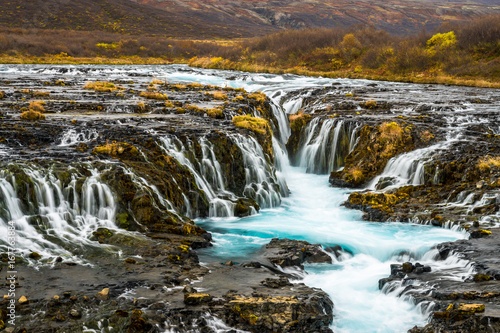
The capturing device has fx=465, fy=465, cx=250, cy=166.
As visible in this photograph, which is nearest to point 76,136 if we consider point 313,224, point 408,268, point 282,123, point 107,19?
point 313,224

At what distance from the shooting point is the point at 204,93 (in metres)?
33.8

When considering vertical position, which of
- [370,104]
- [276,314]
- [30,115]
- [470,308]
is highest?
[370,104]

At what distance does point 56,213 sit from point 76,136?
256 inches

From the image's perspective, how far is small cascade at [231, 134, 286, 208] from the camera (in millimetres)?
19109

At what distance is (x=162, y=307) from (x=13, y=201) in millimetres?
6331

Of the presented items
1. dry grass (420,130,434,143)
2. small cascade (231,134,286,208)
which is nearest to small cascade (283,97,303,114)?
dry grass (420,130,434,143)

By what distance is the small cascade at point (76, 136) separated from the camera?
1825 centimetres

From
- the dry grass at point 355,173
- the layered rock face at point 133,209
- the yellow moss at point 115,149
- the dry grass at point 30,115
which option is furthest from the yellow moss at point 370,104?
the dry grass at point 30,115

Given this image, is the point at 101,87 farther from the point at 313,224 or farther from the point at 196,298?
the point at 196,298

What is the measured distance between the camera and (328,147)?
2545cm

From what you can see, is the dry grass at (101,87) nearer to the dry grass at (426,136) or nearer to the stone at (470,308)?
the dry grass at (426,136)

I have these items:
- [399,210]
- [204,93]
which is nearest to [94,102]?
[204,93]

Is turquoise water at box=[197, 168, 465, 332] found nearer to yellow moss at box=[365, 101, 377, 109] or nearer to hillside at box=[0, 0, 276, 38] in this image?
yellow moss at box=[365, 101, 377, 109]

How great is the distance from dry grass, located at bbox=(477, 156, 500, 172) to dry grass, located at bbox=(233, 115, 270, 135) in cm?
958
